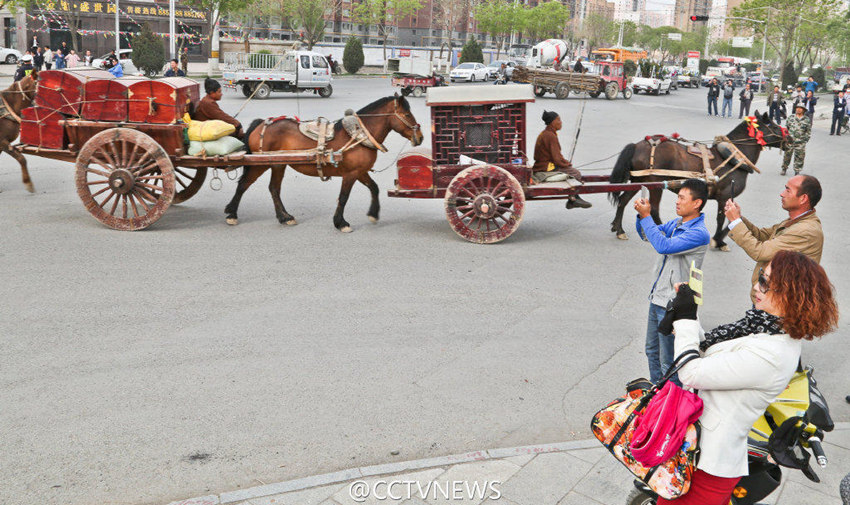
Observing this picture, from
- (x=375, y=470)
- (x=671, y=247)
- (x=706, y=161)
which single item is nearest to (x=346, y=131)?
(x=706, y=161)

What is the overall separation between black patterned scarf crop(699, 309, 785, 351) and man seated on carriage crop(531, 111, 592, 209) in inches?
287

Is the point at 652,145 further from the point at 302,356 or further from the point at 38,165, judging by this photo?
the point at 38,165

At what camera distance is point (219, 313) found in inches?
301

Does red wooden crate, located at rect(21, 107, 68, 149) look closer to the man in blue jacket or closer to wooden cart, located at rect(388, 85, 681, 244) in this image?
wooden cart, located at rect(388, 85, 681, 244)

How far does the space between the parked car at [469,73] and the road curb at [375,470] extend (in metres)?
46.7

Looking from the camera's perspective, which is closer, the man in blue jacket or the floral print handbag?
the floral print handbag

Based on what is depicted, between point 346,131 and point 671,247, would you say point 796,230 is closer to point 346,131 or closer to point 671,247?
point 671,247

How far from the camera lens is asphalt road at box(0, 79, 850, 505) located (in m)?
5.16

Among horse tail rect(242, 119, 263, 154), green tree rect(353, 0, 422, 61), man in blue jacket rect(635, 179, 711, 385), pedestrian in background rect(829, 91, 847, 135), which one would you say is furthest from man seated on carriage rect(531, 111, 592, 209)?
green tree rect(353, 0, 422, 61)

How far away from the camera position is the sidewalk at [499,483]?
4.56m

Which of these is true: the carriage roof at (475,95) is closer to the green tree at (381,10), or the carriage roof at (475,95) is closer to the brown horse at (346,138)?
the brown horse at (346,138)

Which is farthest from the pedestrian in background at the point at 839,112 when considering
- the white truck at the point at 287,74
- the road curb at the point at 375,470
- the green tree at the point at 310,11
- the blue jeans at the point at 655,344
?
the green tree at the point at 310,11

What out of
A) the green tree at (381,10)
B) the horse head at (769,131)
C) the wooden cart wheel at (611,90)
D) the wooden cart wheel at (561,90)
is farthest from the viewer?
the green tree at (381,10)

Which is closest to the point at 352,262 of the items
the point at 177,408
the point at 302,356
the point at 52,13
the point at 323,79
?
the point at 302,356
